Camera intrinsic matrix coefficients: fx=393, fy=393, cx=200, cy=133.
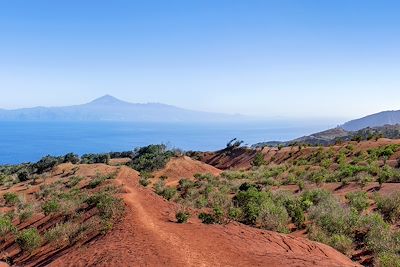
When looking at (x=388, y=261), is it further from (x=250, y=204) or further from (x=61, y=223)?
(x=61, y=223)

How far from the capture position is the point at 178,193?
1059 inches

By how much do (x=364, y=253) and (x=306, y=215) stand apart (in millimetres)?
4959

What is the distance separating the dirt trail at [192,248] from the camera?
10.3 metres

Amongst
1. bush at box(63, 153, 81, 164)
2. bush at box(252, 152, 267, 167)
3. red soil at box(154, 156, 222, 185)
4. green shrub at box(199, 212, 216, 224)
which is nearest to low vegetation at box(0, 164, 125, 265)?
green shrub at box(199, 212, 216, 224)

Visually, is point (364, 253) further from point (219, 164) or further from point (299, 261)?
point (219, 164)

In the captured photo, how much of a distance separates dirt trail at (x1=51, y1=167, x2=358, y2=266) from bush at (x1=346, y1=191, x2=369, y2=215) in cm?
664

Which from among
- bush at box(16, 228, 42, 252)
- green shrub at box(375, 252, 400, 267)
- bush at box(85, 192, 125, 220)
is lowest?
bush at box(16, 228, 42, 252)

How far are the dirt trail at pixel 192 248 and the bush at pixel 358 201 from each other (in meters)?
6.64

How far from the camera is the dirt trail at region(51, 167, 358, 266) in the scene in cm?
1026

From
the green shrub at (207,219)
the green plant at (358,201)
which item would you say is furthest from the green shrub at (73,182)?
the green plant at (358,201)

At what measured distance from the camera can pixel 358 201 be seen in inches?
745

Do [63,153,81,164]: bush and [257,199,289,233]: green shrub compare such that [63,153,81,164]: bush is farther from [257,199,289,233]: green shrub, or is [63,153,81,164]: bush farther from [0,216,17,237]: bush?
[257,199,289,233]: green shrub

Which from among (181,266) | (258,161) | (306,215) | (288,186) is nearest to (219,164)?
(258,161)

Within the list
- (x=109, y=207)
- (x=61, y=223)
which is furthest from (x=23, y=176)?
(x=109, y=207)
